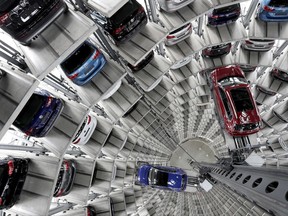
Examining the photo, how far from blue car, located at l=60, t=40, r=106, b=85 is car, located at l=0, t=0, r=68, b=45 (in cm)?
206

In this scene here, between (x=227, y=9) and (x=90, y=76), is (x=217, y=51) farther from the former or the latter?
(x=90, y=76)

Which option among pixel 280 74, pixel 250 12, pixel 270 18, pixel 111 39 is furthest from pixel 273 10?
pixel 111 39

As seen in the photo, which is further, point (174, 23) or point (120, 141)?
point (120, 141)

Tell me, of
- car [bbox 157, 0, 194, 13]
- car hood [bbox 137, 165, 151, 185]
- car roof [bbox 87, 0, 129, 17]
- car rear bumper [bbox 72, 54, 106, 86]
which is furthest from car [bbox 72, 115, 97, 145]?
car hood [bbox 137, 165, 151, 185]

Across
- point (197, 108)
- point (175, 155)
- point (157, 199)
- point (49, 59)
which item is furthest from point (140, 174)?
point (49, 59)

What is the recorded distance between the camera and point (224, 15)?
1123 cm

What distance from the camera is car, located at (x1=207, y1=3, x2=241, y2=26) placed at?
36.0 feet

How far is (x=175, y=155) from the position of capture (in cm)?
2748

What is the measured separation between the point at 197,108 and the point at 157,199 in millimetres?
8650

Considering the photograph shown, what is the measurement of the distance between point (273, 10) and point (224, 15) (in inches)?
75.3

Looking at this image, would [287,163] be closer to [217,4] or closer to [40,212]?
[217,4]

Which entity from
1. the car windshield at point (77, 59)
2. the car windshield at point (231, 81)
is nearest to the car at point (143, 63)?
the car windshield at point (77, 59)

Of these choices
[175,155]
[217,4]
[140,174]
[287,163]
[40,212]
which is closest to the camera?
Result: [40,212]

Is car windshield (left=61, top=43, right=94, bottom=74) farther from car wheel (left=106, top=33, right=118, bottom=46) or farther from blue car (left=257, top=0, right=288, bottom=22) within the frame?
blue car (left=257, top=0, right=288, bottom=22)
